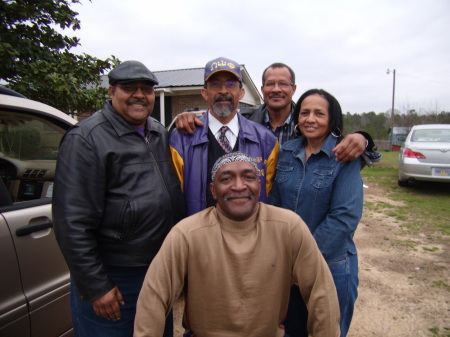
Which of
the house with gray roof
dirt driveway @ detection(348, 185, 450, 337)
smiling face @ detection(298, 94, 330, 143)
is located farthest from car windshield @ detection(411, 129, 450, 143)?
the house with gray roof

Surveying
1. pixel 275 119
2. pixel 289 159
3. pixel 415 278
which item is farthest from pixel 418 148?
pixel 289 159

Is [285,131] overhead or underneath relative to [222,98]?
underneath

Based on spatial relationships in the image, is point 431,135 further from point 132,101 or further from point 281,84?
point 132,101

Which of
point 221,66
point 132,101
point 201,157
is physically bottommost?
point 201,157

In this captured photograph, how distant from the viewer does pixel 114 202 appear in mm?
1786

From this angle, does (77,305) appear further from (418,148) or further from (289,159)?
(418,148)

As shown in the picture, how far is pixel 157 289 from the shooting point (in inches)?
63.3

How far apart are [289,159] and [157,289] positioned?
120 centimetres

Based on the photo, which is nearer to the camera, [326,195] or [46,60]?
[326,195]

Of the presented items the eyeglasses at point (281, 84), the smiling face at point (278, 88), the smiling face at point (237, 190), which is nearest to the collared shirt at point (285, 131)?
the smiling face at point (278, 88)

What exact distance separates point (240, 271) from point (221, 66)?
139cm

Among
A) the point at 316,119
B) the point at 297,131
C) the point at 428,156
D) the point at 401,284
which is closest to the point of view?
the point at 316,119

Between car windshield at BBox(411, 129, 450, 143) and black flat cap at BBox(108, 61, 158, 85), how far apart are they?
843cm

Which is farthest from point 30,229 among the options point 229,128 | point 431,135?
point 431,135
